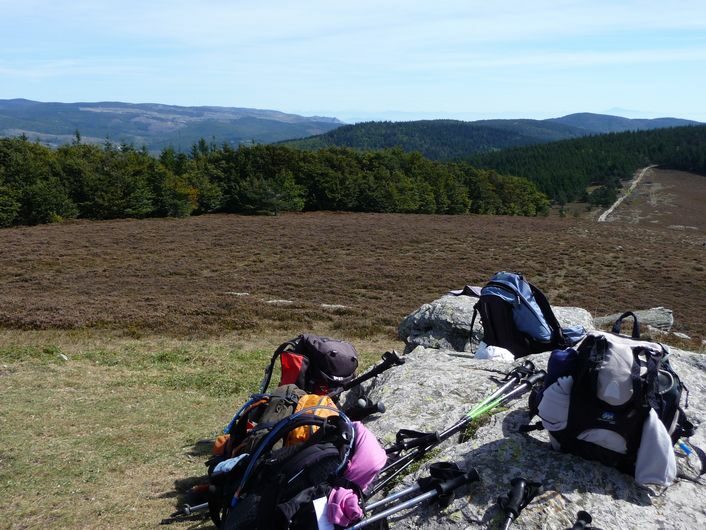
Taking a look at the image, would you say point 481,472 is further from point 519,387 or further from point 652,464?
point 519,387

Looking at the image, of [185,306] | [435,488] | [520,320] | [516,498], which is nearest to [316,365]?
[435,488]

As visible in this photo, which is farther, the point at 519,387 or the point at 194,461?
the point at 194,461

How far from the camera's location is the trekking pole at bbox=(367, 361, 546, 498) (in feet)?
14.6

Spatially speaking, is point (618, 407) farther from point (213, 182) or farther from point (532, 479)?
point (213, 182)

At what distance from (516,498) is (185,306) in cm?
1506

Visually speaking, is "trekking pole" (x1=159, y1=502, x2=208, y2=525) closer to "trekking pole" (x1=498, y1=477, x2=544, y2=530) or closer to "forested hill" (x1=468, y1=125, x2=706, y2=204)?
"trekking pole" (x1=498, y1=477, x2=544, y2=530)

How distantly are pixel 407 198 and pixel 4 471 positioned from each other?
2174 inches

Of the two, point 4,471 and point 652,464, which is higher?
point 652,464

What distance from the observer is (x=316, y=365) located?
6676mm

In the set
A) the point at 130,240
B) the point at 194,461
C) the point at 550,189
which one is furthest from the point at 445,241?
the point at 550,189

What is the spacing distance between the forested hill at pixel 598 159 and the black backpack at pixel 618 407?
99.9 m

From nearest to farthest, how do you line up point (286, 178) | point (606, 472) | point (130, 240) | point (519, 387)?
point (606, 472), point (519, 387), point (130, 240), point (286, 178)

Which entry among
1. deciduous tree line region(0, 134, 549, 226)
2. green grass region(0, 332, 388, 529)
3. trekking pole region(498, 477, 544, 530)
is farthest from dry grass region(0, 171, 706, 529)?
deciduous tree line region(0, 134, 549, 226)

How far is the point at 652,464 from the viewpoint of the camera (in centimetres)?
379
